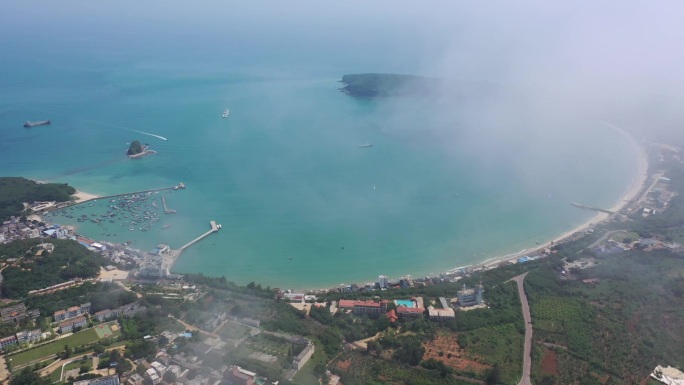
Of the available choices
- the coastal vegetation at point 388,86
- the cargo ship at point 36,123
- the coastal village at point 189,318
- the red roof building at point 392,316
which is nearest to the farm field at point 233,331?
the coastal village at point 189,318

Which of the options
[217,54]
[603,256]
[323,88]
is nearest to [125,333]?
[603,256]

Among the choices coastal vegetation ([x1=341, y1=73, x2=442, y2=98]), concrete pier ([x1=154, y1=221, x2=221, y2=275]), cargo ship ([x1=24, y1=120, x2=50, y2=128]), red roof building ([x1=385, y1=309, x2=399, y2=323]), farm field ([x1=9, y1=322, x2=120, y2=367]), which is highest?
coastal vegetation ([x1=341, y1=73, x2=442, y2=98])


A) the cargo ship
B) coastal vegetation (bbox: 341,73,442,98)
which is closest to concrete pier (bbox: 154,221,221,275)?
the cargo ship

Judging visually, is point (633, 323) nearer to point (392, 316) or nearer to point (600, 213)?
point (392, 316)

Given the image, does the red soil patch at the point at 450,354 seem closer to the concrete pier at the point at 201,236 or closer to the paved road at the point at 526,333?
the paved road at the point at 526,333

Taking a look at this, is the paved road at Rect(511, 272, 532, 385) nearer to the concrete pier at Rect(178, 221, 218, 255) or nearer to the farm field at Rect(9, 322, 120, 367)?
the farm field at Rect(9, 322, 120, 367)

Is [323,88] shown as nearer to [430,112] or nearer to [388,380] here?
[430,112]

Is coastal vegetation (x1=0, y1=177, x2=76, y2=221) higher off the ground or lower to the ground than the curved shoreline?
lower
